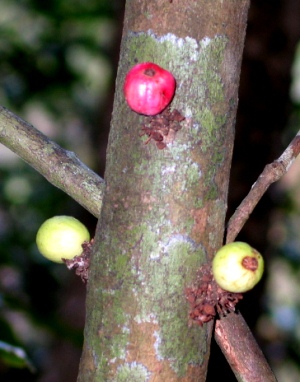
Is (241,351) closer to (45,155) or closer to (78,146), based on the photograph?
(45,155)

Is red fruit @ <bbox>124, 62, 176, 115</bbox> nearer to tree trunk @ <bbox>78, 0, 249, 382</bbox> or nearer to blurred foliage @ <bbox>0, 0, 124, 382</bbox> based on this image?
tree trunk @ <bbox>78, 0, 249, 382</bbox>

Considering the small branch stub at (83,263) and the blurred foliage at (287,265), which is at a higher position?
the blurred foliage at (287,265)

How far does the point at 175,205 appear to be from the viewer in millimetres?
845

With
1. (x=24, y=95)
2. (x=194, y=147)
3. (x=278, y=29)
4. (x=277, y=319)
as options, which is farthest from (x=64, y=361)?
(x=194, y=147)

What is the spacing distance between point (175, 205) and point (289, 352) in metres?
2.33

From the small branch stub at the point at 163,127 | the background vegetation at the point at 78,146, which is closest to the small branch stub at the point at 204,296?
the small branch stub at the point at 163,127

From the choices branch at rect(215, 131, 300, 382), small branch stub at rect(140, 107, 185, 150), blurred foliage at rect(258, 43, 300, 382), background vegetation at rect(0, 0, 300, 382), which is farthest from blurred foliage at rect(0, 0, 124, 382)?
small branch stub at rect(140, 107, 185, 150)

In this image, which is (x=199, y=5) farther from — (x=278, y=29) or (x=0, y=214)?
(x=0, y=214)

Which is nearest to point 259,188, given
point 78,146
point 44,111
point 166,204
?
point 166,204

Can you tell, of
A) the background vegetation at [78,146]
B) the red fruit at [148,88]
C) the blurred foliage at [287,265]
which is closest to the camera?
the red fruit at [148,88]

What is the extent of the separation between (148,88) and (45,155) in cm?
23

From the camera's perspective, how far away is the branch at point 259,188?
0.92 meters

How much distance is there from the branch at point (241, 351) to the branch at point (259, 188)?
119mm

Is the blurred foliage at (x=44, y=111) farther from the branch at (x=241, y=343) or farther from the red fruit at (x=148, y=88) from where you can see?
the red fruit at (x=148, y=88)
